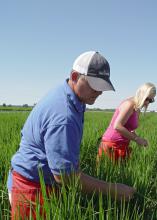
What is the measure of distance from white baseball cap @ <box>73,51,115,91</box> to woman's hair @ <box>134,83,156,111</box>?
5.11ft

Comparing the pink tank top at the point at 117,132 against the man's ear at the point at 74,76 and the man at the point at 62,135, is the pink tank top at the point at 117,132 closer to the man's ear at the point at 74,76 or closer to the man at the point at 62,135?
the man at the point at 62,135

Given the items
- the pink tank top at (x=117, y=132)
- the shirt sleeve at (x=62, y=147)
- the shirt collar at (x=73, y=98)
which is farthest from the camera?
the pink tank top at (x=117, y=132)

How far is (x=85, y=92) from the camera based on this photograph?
6.02ft

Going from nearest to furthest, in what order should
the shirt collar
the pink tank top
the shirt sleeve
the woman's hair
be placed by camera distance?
the shirt sleeve, the shirt collar, the woman's hair, the pink tank top

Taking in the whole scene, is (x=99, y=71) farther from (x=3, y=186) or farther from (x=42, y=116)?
(x=3, y=186)

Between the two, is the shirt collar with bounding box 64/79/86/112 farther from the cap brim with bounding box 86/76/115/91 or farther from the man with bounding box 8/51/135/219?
the cap brim with bounding box 86/76/115/91

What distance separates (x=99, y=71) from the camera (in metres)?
1.84

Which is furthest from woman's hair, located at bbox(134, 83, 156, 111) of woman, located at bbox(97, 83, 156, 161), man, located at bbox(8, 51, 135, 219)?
man, located at bbox(8, 51, 135, 219)

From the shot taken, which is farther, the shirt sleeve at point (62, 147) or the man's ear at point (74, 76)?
the man's ear at point (74, 76)

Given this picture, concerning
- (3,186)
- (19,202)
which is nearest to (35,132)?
(19,202)

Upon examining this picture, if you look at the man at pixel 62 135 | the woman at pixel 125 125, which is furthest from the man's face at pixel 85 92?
the woman at pixel 125 125

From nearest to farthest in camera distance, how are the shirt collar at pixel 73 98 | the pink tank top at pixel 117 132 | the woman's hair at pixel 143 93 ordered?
the shirt collar at pixel 73 98, the woman's hair at pixel 143 93, the pink tank top at pixel 117 132

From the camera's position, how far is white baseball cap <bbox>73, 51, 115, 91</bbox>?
5.89ft

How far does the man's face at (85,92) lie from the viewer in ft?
5.96
